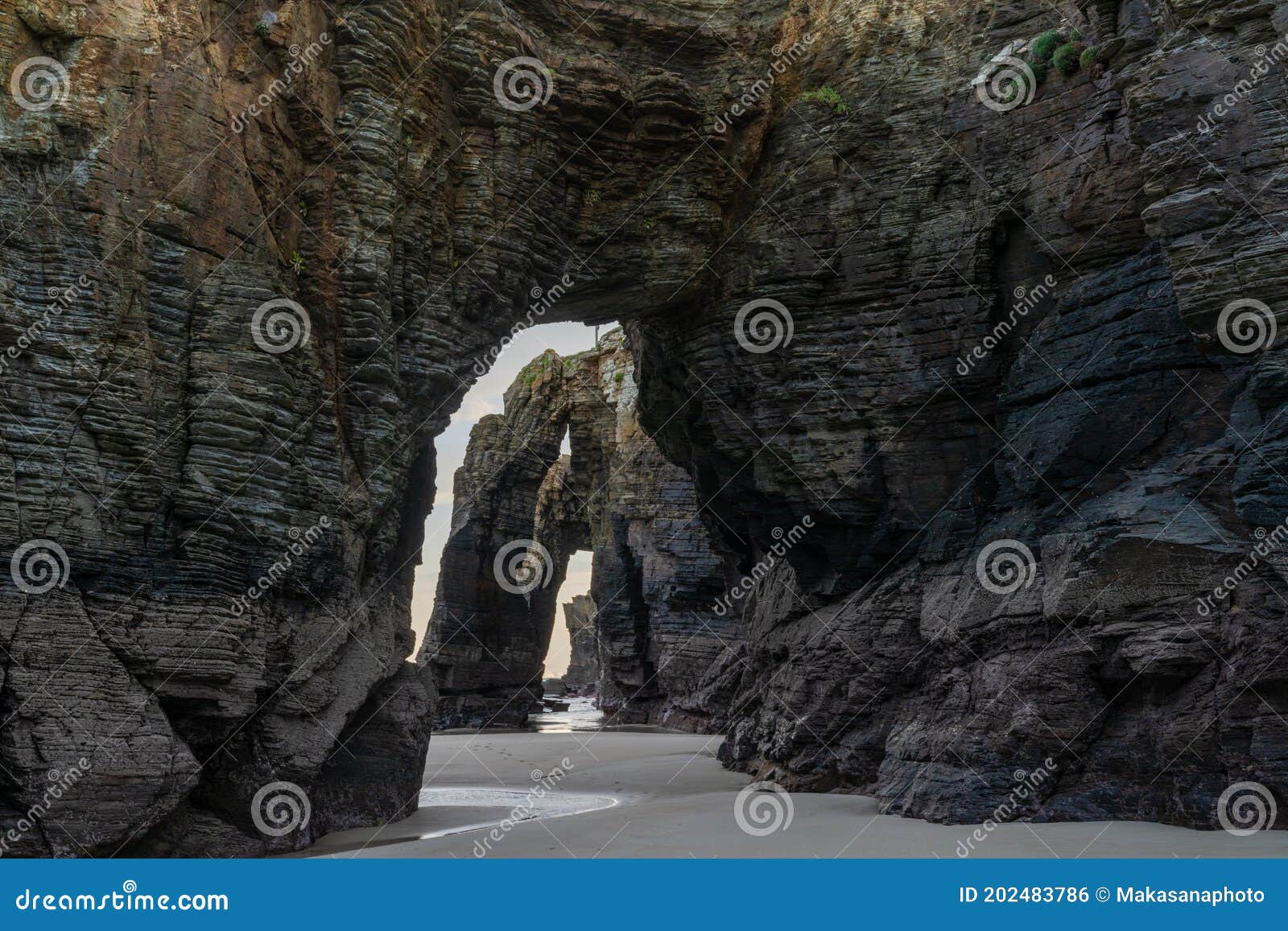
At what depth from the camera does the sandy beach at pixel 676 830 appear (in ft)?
38.7

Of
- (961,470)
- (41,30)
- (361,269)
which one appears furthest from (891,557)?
(41,30)

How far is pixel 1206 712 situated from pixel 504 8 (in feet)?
52.0

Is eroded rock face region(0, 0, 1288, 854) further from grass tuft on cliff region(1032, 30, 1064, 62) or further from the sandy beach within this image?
the sandy beach

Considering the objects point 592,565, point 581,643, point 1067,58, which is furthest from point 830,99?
point 581,643

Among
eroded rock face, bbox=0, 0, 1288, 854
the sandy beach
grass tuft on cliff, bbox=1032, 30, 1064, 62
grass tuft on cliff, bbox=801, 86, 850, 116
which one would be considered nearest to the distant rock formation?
the sandy beach

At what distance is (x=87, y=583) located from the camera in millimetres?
12172

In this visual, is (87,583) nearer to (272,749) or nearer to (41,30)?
(272,749)

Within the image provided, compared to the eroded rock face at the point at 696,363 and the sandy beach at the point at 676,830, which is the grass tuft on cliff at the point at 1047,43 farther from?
the sandy beach at the point at 676,830

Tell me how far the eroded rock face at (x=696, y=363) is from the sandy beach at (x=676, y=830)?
94cm

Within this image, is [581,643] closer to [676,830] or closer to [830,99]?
[830,99]

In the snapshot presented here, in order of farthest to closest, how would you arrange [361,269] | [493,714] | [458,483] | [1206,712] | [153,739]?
1. [458,483]
2. [493,714]
3. [361,269]
4. [1206,712]
5. [153,739]

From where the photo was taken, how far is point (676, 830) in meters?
13.7

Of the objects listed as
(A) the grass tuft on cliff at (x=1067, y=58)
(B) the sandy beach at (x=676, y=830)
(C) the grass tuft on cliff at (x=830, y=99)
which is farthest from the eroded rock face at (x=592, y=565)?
(A) the grass tuft on cliff at (x=1067, y=58)

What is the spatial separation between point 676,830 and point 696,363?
1052cm
